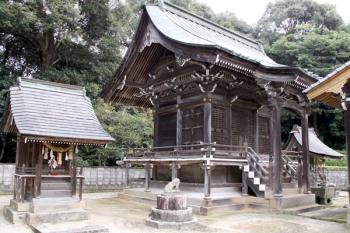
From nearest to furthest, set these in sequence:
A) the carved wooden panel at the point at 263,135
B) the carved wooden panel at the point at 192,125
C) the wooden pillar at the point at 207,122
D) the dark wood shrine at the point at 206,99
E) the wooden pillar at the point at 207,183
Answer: the wooden pillar at the point at 207,183 < the dark wood shrine at the point at 206,99 < the wooden pillar at the point at 207,122 < the carved wooden panel at the point at 192,125 < the carved wooden panel at the point at 263,135

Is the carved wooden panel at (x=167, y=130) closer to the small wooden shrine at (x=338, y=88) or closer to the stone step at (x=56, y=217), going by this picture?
the stone step at (x=56, y=217)

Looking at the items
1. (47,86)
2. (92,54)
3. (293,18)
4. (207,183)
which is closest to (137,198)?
(207,183)

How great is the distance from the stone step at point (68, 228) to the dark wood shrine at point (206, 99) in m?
4.33

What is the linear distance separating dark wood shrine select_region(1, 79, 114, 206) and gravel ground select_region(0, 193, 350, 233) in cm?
135

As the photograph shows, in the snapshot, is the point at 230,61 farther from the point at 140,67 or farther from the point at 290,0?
the point at 290,0

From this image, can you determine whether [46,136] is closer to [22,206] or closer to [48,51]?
[22,206]

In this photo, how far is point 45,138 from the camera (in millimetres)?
9727

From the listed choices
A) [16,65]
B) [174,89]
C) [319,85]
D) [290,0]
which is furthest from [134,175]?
[290,0]

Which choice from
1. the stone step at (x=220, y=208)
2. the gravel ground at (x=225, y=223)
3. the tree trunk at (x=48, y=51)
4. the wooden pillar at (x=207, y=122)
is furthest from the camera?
the tree trunk at (x=48, y=51)

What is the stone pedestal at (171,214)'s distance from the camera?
9.06 m

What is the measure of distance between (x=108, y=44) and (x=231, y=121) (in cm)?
1516

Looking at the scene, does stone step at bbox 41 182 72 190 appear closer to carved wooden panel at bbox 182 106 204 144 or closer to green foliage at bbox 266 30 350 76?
carved wooden panel at bbox 182 106 204 144

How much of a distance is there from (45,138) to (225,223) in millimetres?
5917

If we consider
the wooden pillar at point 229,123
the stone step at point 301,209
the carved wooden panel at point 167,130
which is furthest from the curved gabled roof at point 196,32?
the stone step at point 301,209
